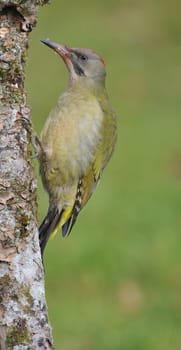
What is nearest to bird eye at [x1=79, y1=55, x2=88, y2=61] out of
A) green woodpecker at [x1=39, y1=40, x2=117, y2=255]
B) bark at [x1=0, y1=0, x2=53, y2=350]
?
green woodpecker at [x1=39, y1=40, x2=117, y2=255]

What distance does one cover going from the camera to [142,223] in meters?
11.3

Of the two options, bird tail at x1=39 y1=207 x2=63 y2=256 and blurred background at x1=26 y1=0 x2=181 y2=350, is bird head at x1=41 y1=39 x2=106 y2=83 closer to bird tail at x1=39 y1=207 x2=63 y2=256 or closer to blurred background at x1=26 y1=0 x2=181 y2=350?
bird tail at x1=39 y1=207 x2=63 y2=256

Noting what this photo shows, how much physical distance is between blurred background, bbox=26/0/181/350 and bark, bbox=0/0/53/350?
13.4 ft

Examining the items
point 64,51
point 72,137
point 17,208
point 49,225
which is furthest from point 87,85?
point 17,208

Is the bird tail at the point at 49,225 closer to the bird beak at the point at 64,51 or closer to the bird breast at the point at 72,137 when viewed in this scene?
the bird breast at the point at 72,137

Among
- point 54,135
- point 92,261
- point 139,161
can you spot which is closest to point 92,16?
point 139,161

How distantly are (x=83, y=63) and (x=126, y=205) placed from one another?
517 centimetres

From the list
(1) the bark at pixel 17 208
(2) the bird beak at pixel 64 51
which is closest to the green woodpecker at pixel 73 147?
(2) the bird beak at pixel 64 51

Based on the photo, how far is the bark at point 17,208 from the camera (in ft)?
15.0

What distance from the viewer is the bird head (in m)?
6.69

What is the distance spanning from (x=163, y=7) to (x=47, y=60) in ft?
12.5

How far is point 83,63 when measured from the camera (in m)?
6.76

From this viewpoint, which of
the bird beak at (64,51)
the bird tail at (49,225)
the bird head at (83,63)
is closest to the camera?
the bird tail at (49,225)

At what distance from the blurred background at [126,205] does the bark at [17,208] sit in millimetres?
4075
